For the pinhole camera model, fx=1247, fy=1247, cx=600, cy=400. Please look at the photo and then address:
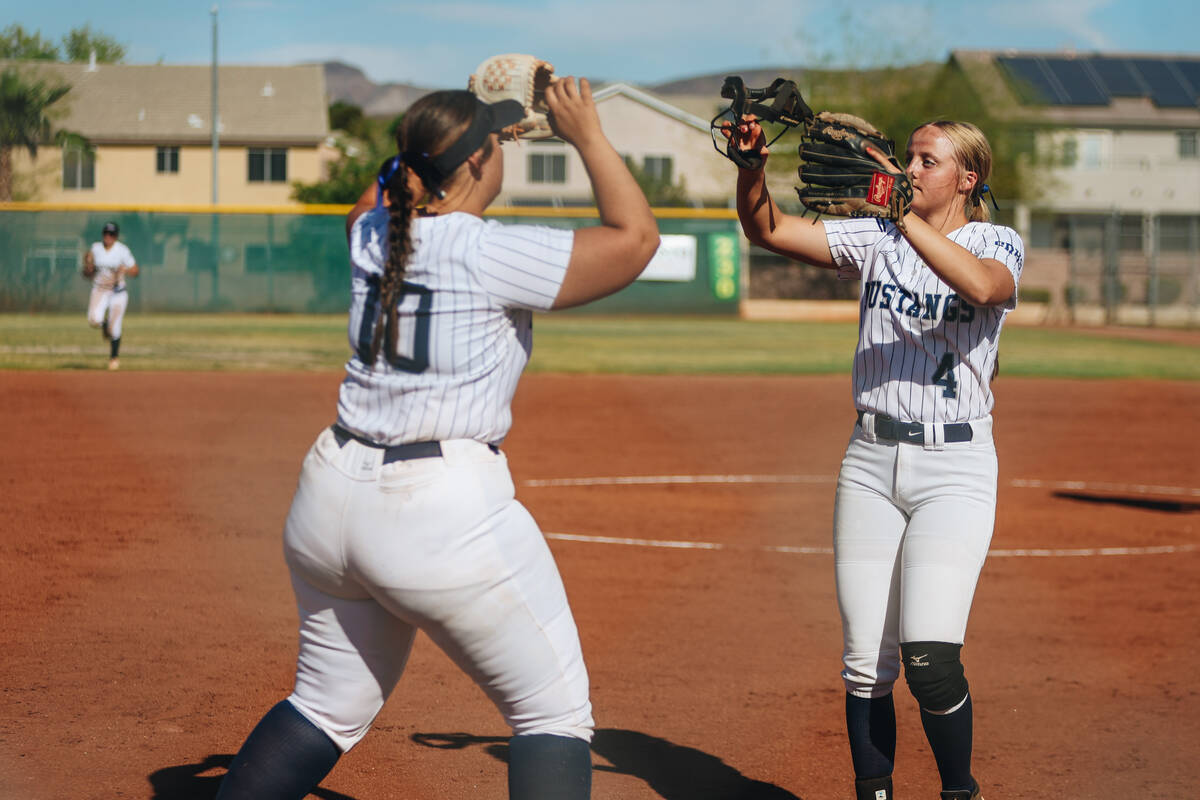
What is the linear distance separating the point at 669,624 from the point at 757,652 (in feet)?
1.87

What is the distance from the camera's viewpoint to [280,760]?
2633 mm

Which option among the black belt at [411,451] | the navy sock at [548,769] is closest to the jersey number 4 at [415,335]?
the black belt at [411,451]

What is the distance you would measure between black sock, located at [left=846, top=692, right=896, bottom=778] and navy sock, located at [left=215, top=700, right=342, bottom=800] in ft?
5.08

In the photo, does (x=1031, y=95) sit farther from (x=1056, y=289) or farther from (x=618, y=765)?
(x=618, y=765)

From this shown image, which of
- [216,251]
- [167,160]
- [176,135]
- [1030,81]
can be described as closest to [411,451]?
[216,251]

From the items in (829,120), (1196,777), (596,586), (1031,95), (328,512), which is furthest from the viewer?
→ (1031,95)

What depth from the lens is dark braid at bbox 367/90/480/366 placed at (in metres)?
2.44

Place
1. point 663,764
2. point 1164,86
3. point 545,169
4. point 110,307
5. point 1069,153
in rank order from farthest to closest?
1. point 1164,86
2. point 1069,153
3. point 545,169
4. point 110,307
5. point 663,764

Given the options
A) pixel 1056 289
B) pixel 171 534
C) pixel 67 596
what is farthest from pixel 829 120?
pixel 1056 289

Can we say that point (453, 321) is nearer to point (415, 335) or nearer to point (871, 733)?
point (415, 335)

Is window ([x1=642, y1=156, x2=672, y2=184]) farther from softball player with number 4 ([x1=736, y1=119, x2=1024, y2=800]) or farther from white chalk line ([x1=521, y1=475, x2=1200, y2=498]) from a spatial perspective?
softball player with number 4 ([x1=736, y1=119, x2=1024, y2=800])

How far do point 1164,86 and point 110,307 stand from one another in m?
44.9

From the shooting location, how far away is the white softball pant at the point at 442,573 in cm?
240

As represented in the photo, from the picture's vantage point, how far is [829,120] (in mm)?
3318
